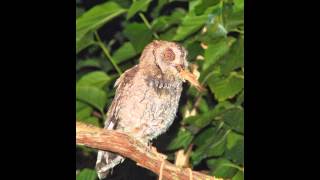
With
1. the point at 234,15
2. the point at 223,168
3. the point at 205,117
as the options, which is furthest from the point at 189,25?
the point at 223,168

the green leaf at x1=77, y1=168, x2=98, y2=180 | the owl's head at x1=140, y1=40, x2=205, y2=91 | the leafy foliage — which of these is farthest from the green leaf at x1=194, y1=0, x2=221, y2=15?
the green leaf at x1=77, y1=168, x2=98, y2=180

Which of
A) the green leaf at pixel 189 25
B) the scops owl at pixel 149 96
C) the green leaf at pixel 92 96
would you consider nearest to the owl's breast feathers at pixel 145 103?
the scops owl at pixel 149 96

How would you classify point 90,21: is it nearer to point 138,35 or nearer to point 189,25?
point 138,35

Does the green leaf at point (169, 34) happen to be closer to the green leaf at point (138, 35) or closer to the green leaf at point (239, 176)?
the green leaf at point (138, 35)

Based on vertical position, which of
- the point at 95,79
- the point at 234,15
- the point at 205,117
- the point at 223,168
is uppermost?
the point at 234,15
